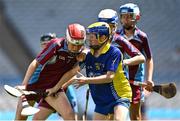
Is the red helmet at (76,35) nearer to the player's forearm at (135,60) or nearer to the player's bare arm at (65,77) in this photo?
the player's bare arm at (65,77)

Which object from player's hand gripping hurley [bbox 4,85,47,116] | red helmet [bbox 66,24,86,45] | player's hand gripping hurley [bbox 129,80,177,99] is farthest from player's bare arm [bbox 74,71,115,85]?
player's hand gripping hurley [bbox 129,80,177,99]

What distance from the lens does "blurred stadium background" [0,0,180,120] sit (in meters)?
11.7

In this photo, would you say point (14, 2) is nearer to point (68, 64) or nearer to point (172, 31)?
point (172, 31)

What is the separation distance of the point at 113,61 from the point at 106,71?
0.10 m

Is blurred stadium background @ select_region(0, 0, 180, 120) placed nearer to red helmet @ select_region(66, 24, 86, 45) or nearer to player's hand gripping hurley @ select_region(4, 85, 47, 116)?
player's hand gripping hurley @ select_region(4, 85, 47, 116)

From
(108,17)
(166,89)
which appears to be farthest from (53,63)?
(166,89)

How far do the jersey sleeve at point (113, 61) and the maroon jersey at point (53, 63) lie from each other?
A: 20.2 inches

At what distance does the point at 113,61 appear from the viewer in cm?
538

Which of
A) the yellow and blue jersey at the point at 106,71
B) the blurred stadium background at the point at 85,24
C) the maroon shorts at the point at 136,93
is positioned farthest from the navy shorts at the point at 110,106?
the blurred stadium background at the point at 85,24

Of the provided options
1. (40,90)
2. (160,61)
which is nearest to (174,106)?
(160,61)

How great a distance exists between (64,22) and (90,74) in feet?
29.1

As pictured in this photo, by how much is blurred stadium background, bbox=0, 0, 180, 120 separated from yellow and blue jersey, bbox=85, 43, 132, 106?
5473mm

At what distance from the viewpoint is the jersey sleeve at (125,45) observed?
5906 mm

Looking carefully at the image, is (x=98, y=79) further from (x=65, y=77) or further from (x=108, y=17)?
(x=108, y=17)
